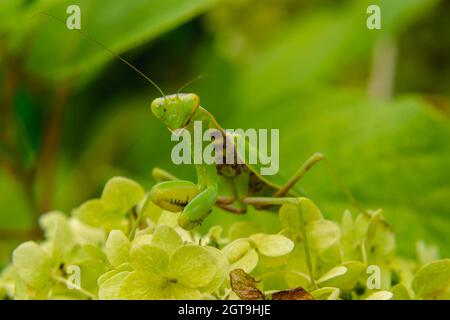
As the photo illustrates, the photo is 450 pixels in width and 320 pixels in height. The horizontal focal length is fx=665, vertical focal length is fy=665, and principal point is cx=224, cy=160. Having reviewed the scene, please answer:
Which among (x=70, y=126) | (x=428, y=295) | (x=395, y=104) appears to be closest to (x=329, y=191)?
(x=395, y=104)

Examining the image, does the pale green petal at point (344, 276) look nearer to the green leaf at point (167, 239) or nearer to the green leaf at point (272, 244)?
the green leaf at point (272, 244)

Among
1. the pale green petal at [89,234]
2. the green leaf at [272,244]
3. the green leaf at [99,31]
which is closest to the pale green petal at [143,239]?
the green leaf at [272,244]

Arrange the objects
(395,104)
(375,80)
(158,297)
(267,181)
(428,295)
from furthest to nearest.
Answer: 1. (375,80)
2. (395,104)
3. (267,181)
4. (428,295)
5. (158,297)

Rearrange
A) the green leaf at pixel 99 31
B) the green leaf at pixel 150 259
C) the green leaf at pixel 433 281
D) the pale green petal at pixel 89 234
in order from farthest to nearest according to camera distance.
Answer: the green leaf at pixel 99 31 → the pale green petal at pixel 89 234 → the green leaf at pixel 433 281 → the green leaf at pixel 150 259

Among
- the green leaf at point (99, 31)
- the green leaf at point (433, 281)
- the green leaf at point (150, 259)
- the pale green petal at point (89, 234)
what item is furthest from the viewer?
the green leaf at point (99, 31)

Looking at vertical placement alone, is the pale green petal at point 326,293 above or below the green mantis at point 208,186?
below

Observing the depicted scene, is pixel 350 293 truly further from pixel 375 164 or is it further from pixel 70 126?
pixel 70 126

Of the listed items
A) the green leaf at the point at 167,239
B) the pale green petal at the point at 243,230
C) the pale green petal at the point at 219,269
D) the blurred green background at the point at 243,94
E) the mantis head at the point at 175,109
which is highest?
the blurred green background at the point at 243,94
